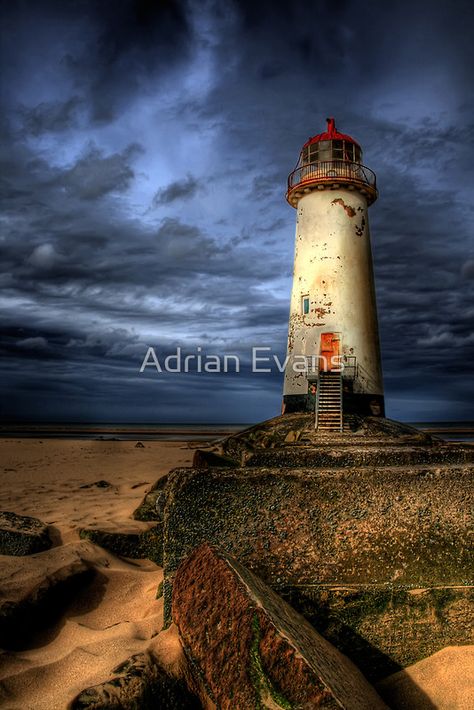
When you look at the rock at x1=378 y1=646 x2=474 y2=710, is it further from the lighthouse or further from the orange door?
the orange door

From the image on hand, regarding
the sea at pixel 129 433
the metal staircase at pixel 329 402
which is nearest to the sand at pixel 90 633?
the metal staircase at pixel 329 402

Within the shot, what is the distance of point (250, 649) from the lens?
1.72 metres

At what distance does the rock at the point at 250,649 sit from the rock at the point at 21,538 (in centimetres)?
231

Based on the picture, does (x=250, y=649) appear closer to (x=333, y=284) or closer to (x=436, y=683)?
(x=436, y=683)

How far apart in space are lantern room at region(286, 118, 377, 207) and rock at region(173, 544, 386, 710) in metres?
16.1

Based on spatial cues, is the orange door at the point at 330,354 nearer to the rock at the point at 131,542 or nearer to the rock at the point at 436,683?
the rock at the point at 131,542

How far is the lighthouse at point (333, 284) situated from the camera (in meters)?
15.8

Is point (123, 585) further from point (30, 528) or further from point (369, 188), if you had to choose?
point (369, 188)

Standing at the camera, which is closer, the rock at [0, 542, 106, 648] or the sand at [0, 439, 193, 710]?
the sand at [0, 439, 193, 710]

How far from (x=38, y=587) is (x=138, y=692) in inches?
54.2

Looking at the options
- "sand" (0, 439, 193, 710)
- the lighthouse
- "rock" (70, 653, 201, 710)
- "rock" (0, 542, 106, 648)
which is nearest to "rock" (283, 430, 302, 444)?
the lighthouse

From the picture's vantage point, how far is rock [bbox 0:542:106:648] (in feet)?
8.68

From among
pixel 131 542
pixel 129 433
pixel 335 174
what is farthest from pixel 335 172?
pixel 129 433

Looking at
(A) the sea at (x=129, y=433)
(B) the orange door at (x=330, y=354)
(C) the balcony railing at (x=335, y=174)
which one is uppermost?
(C) the balcony railing at (x=335, y=174)
